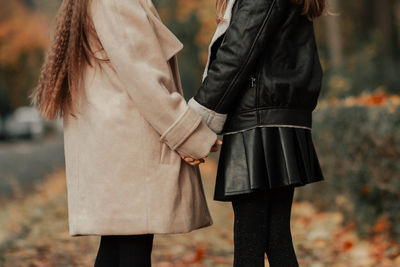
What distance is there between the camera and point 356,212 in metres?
4.86

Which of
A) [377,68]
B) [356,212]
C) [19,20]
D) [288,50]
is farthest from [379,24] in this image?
[19,20]

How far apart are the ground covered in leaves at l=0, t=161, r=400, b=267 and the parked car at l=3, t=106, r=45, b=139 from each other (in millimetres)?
28388

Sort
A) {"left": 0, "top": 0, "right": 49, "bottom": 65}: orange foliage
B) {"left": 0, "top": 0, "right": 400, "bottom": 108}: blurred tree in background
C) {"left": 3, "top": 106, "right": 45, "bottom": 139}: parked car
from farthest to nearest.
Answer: {"left": 3, "top": 106, "right": 45, "bottom": 139}: parked car < {"left": 0, "top": 0, "right": 49, "bottom": 65}: orange foliage < {"left": 0, "top": 0, "right": 400, "bottom": 108}: blurred tree in background

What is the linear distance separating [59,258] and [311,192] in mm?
3119

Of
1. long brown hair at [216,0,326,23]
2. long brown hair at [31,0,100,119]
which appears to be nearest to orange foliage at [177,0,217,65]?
long brown hair at [216,0,326,23]

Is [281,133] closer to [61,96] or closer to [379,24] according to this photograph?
[61,96]

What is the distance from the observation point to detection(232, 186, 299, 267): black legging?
7.72ft

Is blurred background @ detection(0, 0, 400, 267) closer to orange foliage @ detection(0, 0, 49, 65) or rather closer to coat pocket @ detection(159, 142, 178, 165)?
coat pocket @ detection(159, 142, 178, 165)

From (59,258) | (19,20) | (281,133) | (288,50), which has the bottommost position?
(59,258)

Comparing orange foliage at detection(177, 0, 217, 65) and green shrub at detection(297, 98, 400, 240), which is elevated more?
orange foliage at detection(177, 0, 217, 65)

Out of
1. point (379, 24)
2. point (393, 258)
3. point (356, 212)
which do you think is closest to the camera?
point (393, 258)

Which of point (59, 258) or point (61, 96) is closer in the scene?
point (61, 96)

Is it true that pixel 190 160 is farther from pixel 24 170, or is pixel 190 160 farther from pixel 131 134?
pixel 24 170

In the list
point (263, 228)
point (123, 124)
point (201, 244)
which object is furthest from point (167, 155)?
point (201, 244)
